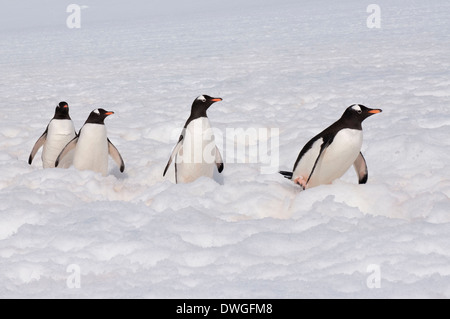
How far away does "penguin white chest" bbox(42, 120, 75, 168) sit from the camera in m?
5.34

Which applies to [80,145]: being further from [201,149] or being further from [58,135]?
[201,149]

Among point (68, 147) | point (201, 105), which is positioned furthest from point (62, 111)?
point (201, 105)

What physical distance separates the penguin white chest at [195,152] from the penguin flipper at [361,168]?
3.85 feet

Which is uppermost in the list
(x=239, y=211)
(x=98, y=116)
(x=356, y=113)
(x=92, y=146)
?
(x=356, y=113)

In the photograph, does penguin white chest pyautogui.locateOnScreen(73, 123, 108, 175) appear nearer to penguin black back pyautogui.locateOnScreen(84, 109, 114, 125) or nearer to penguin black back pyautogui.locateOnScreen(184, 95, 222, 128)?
penguin black back pyautogui.locateOnScreen(84, 109, 114, 125)

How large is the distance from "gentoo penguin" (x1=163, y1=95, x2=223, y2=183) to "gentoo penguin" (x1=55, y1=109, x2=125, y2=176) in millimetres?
684

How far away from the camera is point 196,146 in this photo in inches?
186

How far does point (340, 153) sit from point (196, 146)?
1.16m

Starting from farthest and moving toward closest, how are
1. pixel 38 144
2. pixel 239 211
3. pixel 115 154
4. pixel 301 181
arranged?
pixel 38 144 < pixel 115 154 < pixel 301 181 < pixel 239 211

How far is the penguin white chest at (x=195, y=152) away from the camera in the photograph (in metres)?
4.70

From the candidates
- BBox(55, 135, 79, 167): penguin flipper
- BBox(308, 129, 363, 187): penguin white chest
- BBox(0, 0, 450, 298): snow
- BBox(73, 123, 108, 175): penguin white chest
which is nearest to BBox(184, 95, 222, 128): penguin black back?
BBox(0, 0, 450, 298): snow

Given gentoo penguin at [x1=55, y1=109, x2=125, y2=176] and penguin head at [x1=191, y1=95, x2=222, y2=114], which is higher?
penguin head at [x1=191, y1=95, x2=222, y2=114]

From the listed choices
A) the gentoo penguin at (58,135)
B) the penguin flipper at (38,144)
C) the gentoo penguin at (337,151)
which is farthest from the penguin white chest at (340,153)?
the penguin flipper at (38,144)
